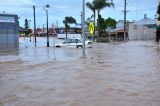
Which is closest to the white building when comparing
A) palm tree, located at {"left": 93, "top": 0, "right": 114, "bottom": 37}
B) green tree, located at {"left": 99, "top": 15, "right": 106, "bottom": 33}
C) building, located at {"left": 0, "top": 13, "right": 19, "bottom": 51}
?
green tree, located at {"left": 99, "top": 15, "right": 106, "bottom": 33}

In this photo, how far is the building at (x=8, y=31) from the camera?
168 ft


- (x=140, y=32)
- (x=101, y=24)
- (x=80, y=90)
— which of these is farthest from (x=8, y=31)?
(x=140, y=32)

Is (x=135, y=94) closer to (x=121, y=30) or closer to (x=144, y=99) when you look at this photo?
(x=144, y=99)

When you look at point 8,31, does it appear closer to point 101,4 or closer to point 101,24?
point 101,4

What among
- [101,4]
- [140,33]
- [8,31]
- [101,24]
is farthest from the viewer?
[140,33]

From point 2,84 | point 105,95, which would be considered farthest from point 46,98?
point 2,84

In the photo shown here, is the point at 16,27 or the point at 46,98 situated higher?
the point at 16,27

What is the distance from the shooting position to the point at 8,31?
172 feet

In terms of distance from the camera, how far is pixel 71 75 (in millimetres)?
19406

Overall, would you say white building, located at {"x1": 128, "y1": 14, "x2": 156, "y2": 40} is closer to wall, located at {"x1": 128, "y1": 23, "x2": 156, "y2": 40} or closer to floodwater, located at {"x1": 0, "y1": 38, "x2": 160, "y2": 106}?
wall, located at {"x1": 128, "y1": 23, "x2": 156, "y2": 40}

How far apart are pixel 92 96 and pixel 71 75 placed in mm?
6528

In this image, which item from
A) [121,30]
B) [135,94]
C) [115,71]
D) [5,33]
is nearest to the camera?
[135,94]

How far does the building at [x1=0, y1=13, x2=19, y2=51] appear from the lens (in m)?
51.2

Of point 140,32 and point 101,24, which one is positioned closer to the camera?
point 101,24
